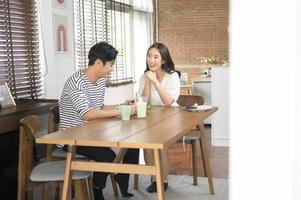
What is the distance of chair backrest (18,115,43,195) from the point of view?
7.70 ft

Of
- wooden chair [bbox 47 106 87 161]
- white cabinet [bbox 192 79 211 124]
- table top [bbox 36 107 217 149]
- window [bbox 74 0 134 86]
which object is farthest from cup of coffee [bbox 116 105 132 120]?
white cabinet [bbox 192 79 211 124]

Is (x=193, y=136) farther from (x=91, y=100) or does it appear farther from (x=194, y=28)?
(x=194, y=28)

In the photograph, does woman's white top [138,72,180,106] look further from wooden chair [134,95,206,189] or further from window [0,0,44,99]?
window [0,0,44,99]

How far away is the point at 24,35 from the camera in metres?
3.73

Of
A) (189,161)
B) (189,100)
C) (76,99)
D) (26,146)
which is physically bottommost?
(189,161)

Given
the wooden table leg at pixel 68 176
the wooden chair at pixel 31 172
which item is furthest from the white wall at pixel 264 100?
the wooden chair at pixel 31 172

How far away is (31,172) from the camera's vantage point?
2.40 m

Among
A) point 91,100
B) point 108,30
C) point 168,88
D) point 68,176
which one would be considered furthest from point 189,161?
point 68,176

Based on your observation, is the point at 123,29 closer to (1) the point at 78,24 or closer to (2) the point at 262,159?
(1) the point at 78,24

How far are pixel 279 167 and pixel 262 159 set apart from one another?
0.11ft

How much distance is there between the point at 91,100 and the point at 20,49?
1201 mm

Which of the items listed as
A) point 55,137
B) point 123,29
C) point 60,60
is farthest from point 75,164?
point 123,29

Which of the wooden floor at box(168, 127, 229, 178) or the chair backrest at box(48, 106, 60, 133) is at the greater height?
the chair backrest at box(48, 106, 60, 133)

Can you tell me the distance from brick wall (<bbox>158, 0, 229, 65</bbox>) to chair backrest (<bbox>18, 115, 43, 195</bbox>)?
6.51m
